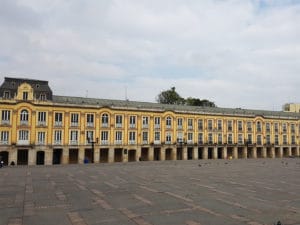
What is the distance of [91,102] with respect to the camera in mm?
61656

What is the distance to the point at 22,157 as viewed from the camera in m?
55.3

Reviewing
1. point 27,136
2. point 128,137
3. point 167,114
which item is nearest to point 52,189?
point 27,136

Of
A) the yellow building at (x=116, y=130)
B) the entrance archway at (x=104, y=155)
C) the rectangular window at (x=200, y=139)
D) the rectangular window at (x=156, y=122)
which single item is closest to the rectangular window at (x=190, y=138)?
the yellow building at (x=116, y=130)

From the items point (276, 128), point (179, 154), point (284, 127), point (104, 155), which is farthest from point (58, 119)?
point (284, 127)

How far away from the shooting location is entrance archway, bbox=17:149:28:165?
5481 cm

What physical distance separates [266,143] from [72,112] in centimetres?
4769

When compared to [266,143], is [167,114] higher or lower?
higher

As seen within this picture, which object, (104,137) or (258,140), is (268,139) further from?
(104,137)

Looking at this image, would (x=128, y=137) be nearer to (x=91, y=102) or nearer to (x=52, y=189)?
(x=91, y=102)

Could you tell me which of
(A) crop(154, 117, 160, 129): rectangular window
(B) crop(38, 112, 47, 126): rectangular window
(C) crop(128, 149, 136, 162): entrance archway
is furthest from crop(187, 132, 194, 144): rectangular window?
(B) crop(38, 112, 47, 126): rectangular window

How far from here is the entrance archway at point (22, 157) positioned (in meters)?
54.8

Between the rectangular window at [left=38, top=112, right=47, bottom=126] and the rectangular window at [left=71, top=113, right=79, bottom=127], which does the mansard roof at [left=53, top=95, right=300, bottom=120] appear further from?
the rectangular window at [left=38, top=112, right=47, bottom=126]

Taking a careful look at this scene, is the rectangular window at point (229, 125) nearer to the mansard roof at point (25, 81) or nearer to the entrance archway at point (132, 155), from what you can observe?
the entrance archway at point (132, 155)

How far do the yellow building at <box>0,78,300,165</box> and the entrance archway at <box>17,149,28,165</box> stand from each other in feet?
0.53
